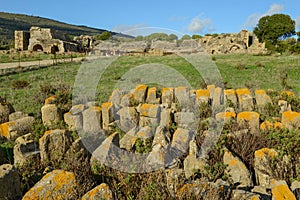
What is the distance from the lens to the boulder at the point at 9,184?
325cm

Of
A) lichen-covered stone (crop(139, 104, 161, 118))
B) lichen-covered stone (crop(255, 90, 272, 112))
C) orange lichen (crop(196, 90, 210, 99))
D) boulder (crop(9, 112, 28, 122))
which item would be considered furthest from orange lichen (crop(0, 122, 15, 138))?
lichen-covered stone (crop(255, 90, 272, 112))

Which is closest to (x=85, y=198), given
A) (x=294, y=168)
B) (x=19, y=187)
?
(x=19, y=187)

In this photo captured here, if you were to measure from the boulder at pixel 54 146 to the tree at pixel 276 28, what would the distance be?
63.9 m

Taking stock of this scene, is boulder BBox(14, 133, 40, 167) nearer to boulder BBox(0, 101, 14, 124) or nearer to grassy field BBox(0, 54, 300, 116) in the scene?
boulder BBox(0, 101, 14, 124)

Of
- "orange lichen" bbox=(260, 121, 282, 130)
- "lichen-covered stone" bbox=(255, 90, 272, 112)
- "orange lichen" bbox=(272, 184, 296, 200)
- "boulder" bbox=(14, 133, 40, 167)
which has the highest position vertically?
"lichen-covered stone" bbox=(255, 90, 272, 112)

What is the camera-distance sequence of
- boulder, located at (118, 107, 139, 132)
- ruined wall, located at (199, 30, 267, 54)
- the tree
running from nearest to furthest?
boulder, located at (118, 107, 139, 132), ruined wall, located at (199, 30, 267, 54), the tree

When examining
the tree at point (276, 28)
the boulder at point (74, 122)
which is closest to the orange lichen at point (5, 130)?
the boulder at point (74, 122)

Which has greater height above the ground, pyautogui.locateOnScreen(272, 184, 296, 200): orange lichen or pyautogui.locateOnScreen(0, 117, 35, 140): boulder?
pyautogui.locateOnScreen(272, 184, 296, 200): orange lichen

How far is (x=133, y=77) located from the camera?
15.0 m

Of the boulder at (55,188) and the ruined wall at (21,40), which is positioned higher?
the ruined wall at (21,40)

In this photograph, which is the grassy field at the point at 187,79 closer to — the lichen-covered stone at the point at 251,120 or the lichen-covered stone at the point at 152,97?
the lichen-covered stone at the point at 152,97

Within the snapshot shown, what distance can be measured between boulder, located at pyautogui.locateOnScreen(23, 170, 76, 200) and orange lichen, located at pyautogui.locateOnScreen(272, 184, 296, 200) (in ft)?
6.94

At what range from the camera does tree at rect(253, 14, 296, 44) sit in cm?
6275

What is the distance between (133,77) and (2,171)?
1191 centimetres
